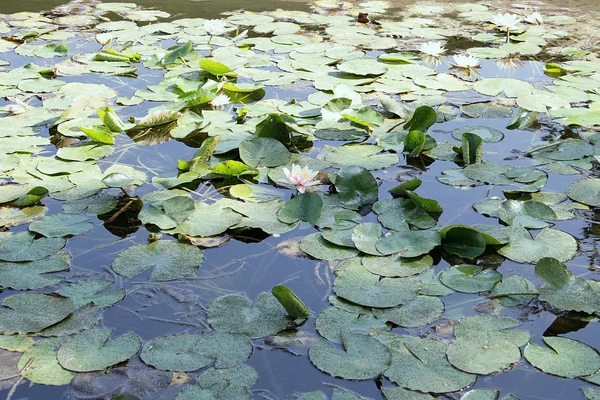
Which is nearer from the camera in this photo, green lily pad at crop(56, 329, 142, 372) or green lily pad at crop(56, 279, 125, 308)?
green lily pad at crop(56, 329, 142, 372)

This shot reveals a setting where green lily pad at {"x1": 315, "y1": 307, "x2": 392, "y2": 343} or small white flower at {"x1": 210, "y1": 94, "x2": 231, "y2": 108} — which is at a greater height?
small white flower at {"x1": 210, "y1": 94, "x2": 231, "y2": 108}

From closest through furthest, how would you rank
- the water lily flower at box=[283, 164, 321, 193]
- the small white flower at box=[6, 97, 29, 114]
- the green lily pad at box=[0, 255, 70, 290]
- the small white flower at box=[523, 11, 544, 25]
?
the green lily pad at box=[0, 255, 70, 290]
the water lily flower at box=[283, 164, 321, 193]
the small white flower at box=[6, 97, 29, 114]
the small white flower at box=[523, 11, 544, 25]

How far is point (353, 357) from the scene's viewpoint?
1563 millimetres

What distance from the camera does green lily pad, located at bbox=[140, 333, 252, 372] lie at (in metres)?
1.55

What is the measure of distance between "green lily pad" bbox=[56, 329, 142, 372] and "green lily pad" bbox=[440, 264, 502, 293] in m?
0.86

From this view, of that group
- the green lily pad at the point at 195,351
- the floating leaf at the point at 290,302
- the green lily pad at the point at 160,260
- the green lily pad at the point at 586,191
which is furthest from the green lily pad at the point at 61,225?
the green lily pad at the point at 586,191

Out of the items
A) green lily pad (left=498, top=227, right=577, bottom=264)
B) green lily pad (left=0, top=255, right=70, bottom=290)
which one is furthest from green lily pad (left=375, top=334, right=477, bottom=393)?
green lily pad (left=0, top=255, right=70, bottom=290)

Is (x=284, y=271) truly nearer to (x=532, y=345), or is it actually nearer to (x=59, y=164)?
(x=532, y=345)

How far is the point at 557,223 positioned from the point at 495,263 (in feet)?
1.18

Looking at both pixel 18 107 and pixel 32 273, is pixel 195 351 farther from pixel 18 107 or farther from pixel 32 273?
pixel 18 107

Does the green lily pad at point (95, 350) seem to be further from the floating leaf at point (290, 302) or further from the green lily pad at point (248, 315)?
the floating leaf at point (290, 302)

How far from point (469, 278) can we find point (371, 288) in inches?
11.4

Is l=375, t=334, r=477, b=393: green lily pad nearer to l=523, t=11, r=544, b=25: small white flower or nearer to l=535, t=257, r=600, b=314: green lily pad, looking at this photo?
l=535, t=257, r=600, b=314: green lily pad

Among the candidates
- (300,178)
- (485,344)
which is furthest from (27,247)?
(485,344)
